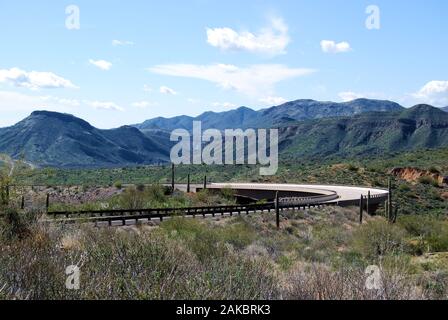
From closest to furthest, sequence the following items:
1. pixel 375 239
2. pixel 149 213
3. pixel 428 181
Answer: pixel 375 239, pixel 149 213, pixel 428 181

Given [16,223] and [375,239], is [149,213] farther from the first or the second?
[16,223]

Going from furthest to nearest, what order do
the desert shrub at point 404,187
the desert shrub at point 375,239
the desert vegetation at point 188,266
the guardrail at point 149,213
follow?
1. the desert shrub at point 404,187
2. the guardrail at point 149,213
3. the desert shrub at point 375,239
4. the desert vegetation at point 188,266

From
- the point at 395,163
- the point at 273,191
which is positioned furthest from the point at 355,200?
the point at 395,163

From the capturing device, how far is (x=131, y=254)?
9.63m

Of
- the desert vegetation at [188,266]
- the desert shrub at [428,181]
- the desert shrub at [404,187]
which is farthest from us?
the desert shrub at [428,181]

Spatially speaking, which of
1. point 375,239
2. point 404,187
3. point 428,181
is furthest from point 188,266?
point 428,181

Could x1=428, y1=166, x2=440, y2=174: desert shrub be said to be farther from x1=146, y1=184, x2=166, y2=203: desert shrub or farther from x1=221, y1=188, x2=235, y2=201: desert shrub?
x1=146, y1=184, x2=166, y2=203: desert shrub

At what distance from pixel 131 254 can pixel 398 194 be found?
6800cm

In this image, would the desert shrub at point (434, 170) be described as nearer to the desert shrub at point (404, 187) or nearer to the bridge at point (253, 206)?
A: the desert shrub at point (404, 187)

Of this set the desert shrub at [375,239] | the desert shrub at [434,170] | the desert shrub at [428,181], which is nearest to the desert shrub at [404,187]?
the desert shrub at [428,181]

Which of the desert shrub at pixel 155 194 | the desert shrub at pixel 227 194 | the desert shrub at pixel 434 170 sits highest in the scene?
the desert shrub at pixel 434 170

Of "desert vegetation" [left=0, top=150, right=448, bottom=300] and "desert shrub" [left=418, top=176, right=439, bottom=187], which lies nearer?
"desert vegetation" [left=0, top=150, right=448, bottom=300]

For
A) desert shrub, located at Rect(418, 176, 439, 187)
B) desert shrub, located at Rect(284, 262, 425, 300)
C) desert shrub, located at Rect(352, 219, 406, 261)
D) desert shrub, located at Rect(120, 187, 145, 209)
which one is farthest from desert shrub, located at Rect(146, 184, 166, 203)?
desert shrub, located at Rect(418, 176, 439, 187)

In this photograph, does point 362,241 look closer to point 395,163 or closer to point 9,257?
point 9,257
